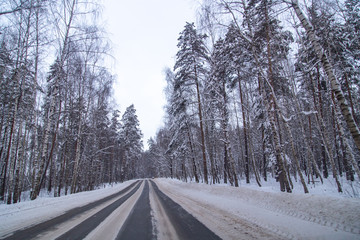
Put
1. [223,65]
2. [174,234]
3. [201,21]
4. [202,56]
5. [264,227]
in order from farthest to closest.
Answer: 1. [202,56]
2. [223,65]
3. [201,21]
4. [264,227]
5. [174,234]

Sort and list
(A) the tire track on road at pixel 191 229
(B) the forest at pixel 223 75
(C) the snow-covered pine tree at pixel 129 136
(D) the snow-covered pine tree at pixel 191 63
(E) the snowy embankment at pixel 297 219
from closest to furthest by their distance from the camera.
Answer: (E) the snowy embankment at pixel 297 219
(A) the tire track on road at pixel 191 229
(B) the forest at pixel 223 75
(D) the snow-covered pine tree at pixel 191 63
(C) the snow-covered pine tree at pixel 129 136

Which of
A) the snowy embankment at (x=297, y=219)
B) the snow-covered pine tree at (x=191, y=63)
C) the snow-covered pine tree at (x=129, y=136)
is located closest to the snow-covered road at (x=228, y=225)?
the snowy embankment at (x=297, y=219)

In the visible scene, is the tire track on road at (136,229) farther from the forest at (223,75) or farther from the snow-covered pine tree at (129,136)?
the snow-covered pine tree at (129,136)

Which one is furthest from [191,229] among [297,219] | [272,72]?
[272,72]

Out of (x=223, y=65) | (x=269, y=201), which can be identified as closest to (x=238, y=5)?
(x=223, y=65)

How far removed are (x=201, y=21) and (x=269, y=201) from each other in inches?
376

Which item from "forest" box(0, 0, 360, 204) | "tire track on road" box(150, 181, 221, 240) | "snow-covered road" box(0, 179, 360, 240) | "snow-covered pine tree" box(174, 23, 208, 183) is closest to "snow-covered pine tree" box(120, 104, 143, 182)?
"forest" box(0, 0, 360, 204)

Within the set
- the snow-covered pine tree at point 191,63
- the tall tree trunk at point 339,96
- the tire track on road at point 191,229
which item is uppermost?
the snow-covered pine tree at point 191,63

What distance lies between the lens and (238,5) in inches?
331

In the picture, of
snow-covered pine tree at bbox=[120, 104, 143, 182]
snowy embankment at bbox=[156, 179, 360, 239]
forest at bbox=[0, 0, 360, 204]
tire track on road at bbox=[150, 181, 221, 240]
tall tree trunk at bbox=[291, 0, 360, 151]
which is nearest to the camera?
snowy embankment at bbox=[156, 179, 360, 239]

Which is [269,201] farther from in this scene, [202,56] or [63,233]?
[202,56]

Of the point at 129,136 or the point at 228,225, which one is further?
the point at 129,136

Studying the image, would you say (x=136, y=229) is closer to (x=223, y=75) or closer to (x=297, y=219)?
(x=297, y=219)

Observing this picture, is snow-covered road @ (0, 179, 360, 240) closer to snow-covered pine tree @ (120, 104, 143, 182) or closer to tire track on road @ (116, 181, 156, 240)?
tire track on road @ (116, 181, 156, 240)
